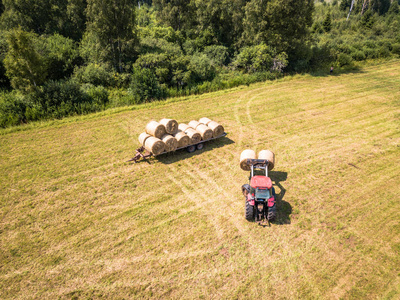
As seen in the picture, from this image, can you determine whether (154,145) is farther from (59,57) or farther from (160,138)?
(59,57)

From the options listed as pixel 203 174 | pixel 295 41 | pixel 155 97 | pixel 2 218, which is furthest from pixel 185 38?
pixel 2 218

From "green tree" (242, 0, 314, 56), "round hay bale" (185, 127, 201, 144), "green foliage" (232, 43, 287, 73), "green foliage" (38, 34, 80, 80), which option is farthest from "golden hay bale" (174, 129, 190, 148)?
"green tree" (242, 0, 314, 56)

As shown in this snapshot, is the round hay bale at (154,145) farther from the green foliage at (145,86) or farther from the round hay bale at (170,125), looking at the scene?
the green foliage at (145,86)

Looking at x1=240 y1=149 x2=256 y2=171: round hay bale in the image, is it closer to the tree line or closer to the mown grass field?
the mown grass field

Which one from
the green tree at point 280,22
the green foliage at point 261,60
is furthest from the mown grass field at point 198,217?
the green tree at point 280,22

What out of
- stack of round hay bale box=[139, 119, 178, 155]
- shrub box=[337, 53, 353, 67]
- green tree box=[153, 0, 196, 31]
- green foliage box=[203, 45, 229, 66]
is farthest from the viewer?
green tree box=[153, 0, 196, 31]

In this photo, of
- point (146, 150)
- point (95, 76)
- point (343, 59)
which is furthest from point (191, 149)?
point (343, 59)

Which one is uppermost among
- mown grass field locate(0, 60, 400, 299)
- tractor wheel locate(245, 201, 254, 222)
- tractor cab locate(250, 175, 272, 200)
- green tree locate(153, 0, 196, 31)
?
green tree locate(153, 0, 196, 31)
